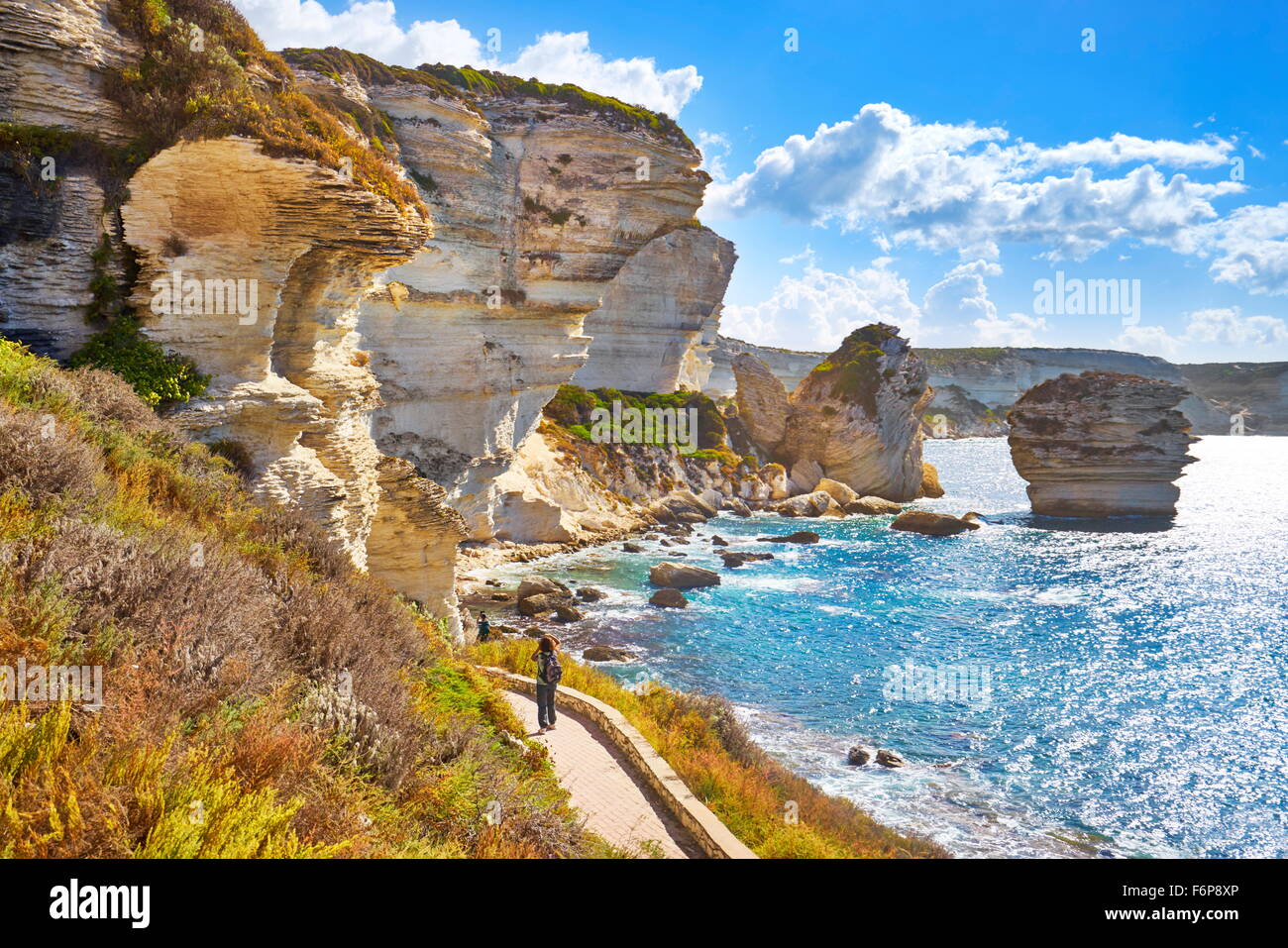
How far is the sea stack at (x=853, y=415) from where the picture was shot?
221 feet

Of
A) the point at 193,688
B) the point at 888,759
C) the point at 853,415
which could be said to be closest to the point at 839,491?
the point at 853,415

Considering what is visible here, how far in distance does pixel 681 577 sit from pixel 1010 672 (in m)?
15.6

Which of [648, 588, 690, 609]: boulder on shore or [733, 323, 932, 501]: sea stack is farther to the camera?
[733, 323, 932, 501]: sea stack

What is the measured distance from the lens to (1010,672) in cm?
2709

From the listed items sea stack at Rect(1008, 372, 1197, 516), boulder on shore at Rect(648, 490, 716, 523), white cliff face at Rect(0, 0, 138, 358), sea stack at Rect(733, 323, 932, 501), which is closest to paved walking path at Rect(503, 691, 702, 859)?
white cliff face at Rect(0, 0, 138, 358)

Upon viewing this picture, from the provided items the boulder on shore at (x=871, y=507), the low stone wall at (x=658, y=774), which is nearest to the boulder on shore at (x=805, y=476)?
the boulder on shore at (x=871, y=507)

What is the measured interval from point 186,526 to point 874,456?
2579 inches

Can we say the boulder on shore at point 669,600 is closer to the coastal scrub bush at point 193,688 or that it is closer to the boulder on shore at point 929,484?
the coastal scrub bush at point 193,688

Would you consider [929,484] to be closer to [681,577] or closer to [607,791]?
[681,577]

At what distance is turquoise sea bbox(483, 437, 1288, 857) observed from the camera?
17.9 metres

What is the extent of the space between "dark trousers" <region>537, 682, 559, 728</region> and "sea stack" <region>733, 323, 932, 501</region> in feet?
185

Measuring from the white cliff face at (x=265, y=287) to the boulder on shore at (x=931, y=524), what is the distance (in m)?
47.8

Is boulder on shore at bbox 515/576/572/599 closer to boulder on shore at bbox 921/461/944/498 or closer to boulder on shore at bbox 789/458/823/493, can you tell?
boulder on shore at bbox 789/458/823/493

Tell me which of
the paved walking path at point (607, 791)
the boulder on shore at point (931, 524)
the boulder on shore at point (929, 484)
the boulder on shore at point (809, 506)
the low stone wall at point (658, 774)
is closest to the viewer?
the low stone wall at point (658, 774)
